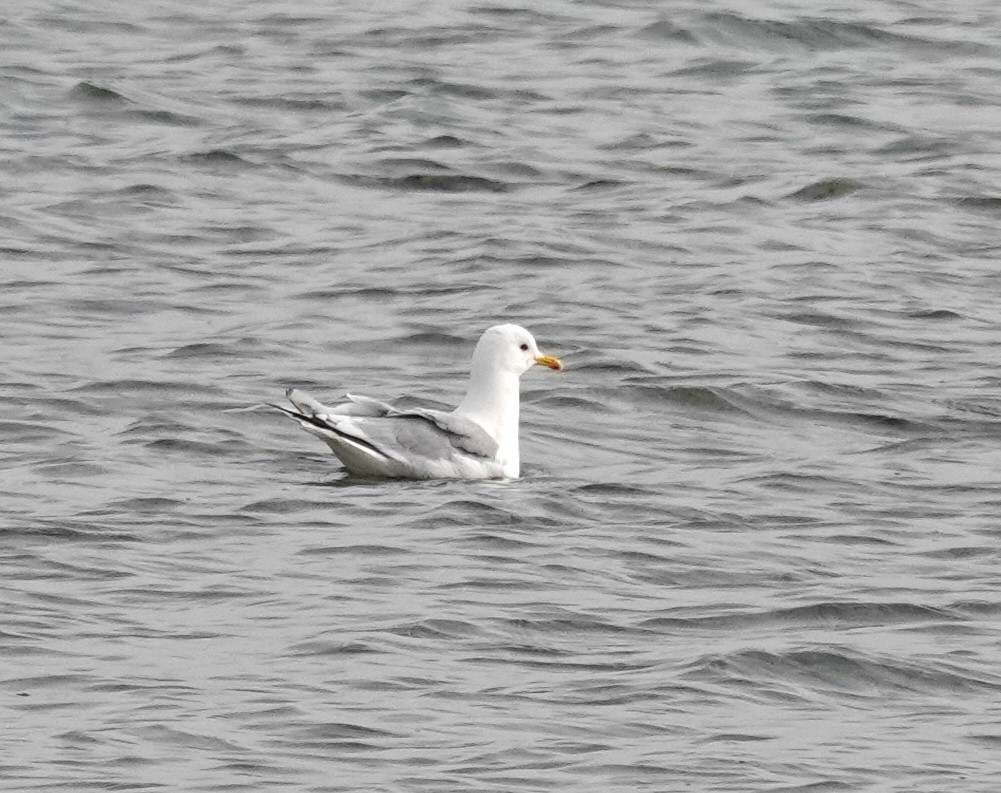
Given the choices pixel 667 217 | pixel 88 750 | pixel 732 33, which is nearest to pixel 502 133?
pixel 667 217

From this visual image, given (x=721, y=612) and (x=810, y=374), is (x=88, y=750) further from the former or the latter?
(x=810, y=374)

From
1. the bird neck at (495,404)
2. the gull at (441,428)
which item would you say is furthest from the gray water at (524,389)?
the bird neck at (495,404)

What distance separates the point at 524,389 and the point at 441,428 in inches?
89.7

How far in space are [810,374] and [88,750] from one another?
720 centimetres

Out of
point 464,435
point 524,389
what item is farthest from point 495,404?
point 524,389

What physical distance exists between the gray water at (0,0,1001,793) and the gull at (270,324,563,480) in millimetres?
209

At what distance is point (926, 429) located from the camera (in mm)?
14234

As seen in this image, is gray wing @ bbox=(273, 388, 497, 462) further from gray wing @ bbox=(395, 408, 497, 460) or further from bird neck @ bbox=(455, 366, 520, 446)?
bird neck @ bbox=(455, 366, 520, 446)

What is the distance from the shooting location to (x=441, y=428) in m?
13.2

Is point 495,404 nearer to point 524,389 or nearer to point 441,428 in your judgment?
point 441,428

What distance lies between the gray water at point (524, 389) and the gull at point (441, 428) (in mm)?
209

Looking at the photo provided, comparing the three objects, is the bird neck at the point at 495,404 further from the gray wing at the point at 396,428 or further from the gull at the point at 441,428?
the gray wing at the point at 396,428

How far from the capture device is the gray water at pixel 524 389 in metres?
9.31

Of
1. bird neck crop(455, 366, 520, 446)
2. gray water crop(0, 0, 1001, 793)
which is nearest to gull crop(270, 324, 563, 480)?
bird neck crop(455, 366, 520, 446)
